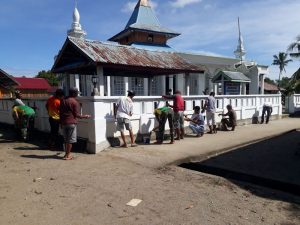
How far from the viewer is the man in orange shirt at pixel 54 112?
8.95 meters

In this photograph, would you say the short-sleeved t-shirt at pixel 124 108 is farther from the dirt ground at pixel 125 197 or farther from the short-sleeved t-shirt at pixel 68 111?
the dirt ground at pixel 125 197

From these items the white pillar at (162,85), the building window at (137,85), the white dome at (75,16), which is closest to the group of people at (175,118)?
the building window at (137,85)

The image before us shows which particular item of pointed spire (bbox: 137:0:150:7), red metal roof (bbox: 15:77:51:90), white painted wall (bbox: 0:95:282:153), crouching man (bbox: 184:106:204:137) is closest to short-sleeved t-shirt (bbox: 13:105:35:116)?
white painted wall (bbox: 0:95:282:153)

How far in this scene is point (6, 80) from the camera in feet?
67.1

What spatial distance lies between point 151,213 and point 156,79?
58.5ft

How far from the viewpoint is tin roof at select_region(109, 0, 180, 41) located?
23.3 m

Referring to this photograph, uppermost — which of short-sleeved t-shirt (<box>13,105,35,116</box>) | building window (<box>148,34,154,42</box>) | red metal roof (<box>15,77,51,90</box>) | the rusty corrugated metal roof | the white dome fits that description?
the white dome

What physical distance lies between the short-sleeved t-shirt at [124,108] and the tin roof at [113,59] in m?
3.49

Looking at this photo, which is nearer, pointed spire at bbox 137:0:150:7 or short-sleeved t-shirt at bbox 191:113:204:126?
short-sleeved t-shirt at bbox 191:113:204:126

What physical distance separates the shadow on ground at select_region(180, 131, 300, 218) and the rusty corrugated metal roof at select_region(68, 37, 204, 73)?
586 centimetres

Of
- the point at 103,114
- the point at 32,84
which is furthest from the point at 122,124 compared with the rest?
the point at 32,84

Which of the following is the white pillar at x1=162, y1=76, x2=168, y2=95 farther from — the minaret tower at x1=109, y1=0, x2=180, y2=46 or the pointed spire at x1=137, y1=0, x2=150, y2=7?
the pointed spire at x1=137, y1=0, x2=150, y2=7

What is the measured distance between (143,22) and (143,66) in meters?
12.8

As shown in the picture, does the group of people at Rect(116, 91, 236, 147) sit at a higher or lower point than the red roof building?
lower
